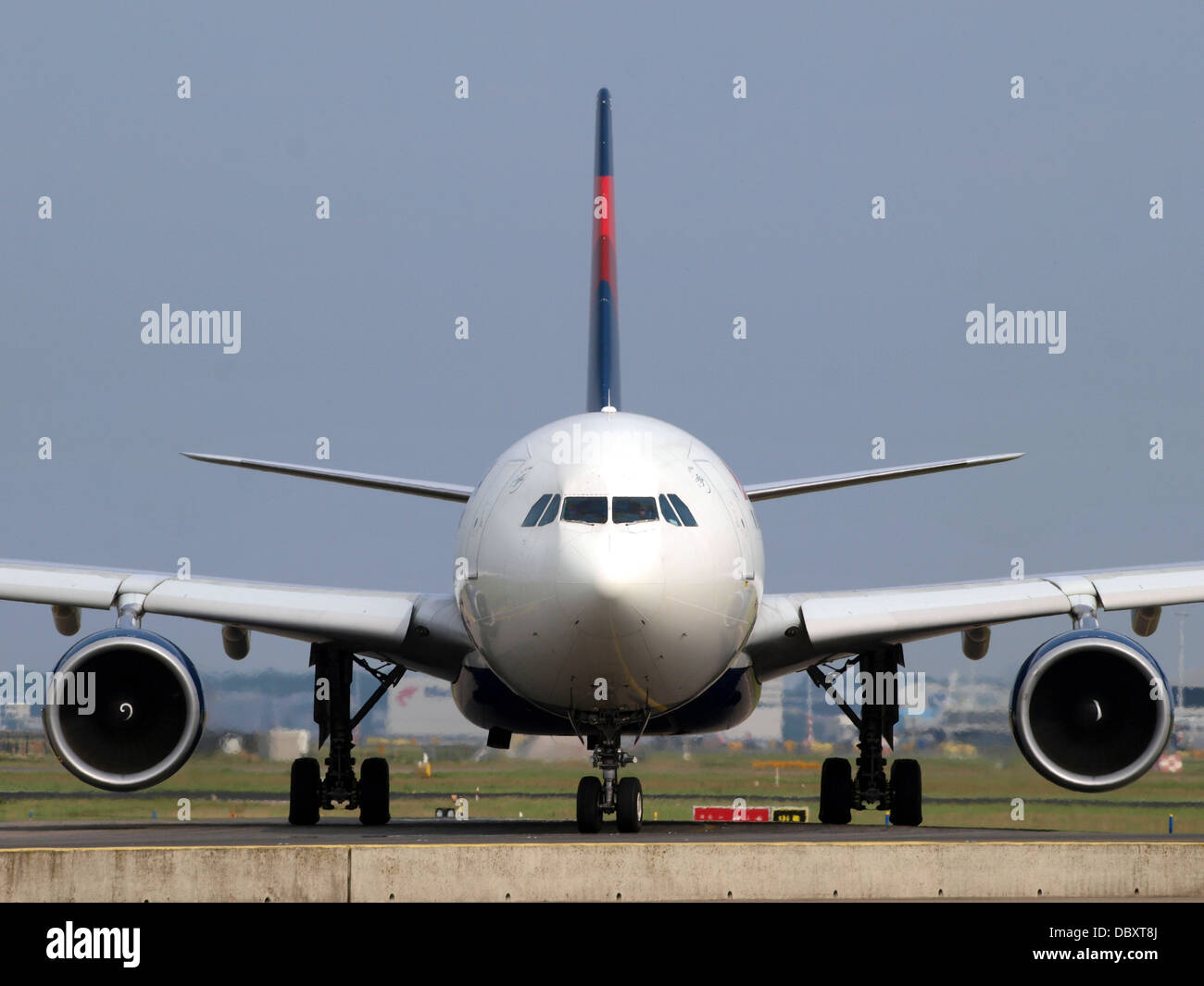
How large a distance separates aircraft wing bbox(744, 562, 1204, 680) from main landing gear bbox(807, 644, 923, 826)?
44.1 inches

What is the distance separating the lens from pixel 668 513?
1543cm

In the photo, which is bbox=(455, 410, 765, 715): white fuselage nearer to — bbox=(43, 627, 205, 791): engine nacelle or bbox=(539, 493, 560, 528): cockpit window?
bbox=(539, 493, 560, 528): cockpit window

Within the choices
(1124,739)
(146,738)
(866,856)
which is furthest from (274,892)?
(1124,739)

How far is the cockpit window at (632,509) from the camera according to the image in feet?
49.6

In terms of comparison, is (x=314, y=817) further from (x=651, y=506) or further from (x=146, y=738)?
(x=651, y=506)

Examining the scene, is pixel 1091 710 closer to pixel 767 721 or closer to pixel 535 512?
pixel 535 512

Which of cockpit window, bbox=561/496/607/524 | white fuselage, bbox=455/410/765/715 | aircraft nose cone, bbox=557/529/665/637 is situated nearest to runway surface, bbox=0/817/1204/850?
white fuselage, bbox=455/410/765/715

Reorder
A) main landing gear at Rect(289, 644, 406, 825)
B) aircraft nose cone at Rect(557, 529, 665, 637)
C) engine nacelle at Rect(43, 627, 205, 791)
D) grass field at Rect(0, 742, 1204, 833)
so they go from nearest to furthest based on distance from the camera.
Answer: aircraft nose cone at Rect(557, 529, 665, 637) → engine nacelle at Rect(43, 627, 205, 791) → main landing gear at Rect(289, 644, 406, 825) → grass field at Rect(0, 742, 1204, 833)

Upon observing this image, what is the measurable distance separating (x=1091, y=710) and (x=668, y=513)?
468 centimetres

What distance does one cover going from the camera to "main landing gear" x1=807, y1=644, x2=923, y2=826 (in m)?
20.5

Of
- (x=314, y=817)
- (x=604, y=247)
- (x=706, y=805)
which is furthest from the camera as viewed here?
(x=706, y=805)

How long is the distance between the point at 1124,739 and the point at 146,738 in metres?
8.85

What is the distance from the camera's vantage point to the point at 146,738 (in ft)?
58.4

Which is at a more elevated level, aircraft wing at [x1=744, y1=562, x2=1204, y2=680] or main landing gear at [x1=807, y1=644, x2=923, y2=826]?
aircraft wing at [x1=744, y1=562, x2=1204, y2=680]
